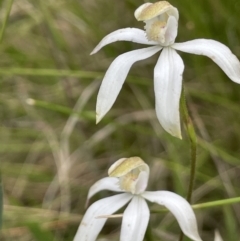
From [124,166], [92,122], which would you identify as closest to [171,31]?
[124,166]

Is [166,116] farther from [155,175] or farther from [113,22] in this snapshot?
[113,22]

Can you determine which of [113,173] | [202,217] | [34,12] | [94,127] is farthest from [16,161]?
[113,173]

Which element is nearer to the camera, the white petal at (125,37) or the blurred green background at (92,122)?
the white petal at (125,37)

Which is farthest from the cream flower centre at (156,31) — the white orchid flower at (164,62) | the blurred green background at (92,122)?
the blurred green background at (92,122)

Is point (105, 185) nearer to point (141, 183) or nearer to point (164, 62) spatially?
point (141, 183)

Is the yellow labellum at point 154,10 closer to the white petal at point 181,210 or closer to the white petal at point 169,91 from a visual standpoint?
the white petal at point 169,91
